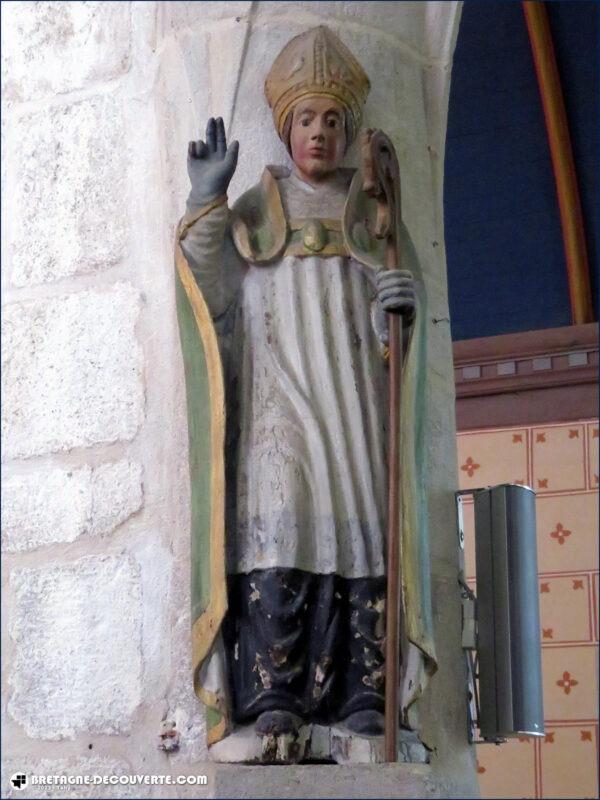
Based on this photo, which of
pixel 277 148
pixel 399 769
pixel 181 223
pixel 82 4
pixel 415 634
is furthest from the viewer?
pixel 82 4

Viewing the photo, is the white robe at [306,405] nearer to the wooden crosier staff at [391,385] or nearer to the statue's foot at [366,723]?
the wooden crosier staff at [391,385]

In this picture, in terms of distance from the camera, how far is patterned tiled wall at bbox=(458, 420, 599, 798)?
199 inches

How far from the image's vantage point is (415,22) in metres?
2.78

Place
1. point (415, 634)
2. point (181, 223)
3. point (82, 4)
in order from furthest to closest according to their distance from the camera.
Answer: point (82, 4), point (181, 223), point (415, 634)

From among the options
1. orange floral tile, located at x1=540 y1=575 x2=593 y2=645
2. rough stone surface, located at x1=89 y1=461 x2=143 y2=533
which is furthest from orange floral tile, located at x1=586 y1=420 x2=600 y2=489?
rough stone surface, located at x1=89 y1=461 x2=143 y2=533

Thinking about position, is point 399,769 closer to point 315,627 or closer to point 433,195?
point 315,627

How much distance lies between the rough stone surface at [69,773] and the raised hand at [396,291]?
33.3 inches

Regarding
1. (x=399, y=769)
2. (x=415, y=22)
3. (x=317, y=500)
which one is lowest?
(x=399, y=769)

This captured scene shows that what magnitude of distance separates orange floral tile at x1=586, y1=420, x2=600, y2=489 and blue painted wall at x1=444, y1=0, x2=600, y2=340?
1.30 ft

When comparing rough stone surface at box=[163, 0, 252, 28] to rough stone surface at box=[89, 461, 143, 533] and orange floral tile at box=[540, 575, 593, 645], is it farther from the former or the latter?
orange floral tile at box=[540, 575, 593, 645]

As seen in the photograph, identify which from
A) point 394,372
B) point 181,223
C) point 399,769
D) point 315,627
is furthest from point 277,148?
point 399,769

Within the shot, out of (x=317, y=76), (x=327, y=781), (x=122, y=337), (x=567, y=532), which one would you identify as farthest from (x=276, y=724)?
(x=567, y=532)

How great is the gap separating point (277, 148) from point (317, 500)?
66 centimetres

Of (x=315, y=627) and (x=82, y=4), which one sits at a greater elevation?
(x=82, y=4)
